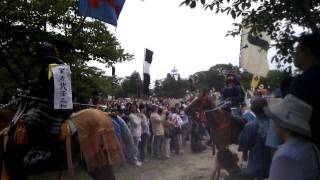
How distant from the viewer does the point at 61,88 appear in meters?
6.84

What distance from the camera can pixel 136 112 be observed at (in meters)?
16.9

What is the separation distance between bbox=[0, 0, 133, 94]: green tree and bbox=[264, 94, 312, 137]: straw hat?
848 centimetres

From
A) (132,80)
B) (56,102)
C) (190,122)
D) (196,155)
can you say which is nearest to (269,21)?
(56,102)

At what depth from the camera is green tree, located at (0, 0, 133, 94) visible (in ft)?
38.7

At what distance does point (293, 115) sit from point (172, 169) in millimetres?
11402

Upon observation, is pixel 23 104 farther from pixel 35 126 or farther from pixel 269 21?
pixel 269 21

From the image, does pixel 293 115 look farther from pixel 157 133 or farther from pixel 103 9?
pixel 157 133

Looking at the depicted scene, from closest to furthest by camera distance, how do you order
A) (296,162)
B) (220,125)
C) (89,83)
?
(296,162), (220,125), (89,83)

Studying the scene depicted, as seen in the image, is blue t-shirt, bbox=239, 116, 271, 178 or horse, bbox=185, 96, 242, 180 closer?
blue t-shirt, bbox=239, 116, 271, 178

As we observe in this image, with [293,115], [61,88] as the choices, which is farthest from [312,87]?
[61,88]

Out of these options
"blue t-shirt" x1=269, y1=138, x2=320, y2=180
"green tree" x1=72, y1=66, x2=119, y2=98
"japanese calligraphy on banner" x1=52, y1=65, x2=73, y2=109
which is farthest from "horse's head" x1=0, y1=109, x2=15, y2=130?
"blue t-shirt" x1=269, y1=138, x2=320, y2=180

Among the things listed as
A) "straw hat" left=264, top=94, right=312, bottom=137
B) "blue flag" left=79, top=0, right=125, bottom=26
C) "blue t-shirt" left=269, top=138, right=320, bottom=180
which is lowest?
"blue t-shirt" left=269, top=138, right=320, bottom=180

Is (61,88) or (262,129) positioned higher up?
(61,88)

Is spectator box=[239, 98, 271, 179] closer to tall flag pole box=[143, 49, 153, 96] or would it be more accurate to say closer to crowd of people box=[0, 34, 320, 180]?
crowd of people box=[0, 34, 320, 180]
